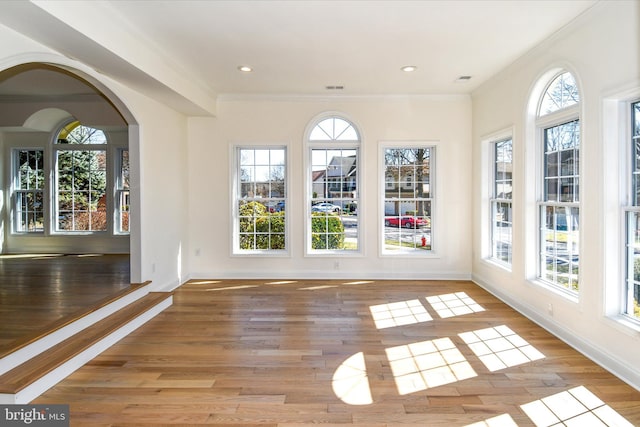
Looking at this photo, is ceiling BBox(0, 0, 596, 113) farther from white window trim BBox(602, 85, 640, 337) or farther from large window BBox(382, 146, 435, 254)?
large window BBox(382, 146, 435, 254)

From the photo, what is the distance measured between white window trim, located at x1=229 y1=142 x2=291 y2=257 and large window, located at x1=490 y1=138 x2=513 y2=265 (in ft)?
9.89

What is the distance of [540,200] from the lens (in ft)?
12.8

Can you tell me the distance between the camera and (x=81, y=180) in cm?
733

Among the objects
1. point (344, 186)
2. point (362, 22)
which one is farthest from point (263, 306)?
point (362, 22)

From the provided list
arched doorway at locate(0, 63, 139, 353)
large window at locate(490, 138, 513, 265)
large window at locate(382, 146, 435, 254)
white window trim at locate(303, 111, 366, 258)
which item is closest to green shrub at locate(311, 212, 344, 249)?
white window trim at locate(303, 111, 366, 258)

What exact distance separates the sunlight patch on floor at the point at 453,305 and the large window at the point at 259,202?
2.48 metres

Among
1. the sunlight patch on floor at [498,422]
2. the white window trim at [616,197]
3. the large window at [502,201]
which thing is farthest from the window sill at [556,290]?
the sunlight patch on floor at [498,422]

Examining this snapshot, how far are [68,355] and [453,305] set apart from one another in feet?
12.7

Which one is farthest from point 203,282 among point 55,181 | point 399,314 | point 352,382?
point 55,181

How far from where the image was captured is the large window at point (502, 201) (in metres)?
4.59

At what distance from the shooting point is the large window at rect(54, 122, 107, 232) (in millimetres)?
7285

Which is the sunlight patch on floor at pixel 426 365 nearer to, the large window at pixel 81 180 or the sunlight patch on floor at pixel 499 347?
the sunlight patch on floor at pixel 499 347

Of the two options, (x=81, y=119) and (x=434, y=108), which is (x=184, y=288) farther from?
(x=434, y=108)

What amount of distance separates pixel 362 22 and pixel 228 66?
186cm
